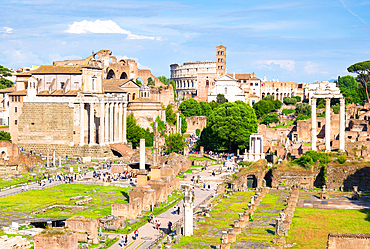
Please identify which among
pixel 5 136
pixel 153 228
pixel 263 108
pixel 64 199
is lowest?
pixel 153 228

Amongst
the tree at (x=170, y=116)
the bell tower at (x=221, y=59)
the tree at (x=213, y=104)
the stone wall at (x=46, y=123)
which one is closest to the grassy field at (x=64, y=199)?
the stone wall at (x=46, y=123)

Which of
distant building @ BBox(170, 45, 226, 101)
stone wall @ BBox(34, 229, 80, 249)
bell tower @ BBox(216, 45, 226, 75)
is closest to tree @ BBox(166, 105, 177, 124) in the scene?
distant building @ BBox(170, 45, 226, 101)

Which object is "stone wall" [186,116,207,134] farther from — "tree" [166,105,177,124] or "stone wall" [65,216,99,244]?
"stone wall" [65,216,99,244]

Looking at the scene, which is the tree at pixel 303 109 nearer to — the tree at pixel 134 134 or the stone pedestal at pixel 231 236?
the tree at pixel 134 134

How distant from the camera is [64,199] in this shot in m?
45.4

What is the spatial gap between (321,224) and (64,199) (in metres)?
21.7

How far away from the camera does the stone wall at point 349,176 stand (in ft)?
168

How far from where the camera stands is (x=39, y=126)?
77.8 metres

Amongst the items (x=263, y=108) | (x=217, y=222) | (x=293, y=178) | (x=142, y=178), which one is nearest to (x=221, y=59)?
(x=263, y=108)

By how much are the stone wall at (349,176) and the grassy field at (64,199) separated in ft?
66.6

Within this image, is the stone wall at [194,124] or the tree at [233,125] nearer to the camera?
the tree at [233,125]

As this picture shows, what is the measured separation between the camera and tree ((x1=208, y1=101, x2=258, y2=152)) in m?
77.7

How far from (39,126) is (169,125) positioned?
2786 centimetres

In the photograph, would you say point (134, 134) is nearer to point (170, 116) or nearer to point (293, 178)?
point (170, 116)
